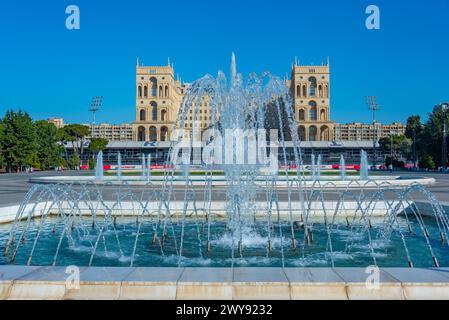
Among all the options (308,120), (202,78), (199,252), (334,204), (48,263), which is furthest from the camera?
(308,120)

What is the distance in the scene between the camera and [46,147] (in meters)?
47.9

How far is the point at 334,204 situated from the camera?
10.7m

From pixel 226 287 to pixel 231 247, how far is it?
121 inches

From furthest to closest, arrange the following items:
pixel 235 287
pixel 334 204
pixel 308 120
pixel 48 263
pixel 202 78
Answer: pixel 308 120
pixel 334 204
pixel 202 78
pixel 48 263
pixel 235 287

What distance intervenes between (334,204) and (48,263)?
22.3 feet

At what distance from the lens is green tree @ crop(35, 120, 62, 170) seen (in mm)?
47188

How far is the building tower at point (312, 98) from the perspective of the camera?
7425 centimetres

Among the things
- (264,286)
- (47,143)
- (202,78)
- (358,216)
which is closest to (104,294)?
(264,286)

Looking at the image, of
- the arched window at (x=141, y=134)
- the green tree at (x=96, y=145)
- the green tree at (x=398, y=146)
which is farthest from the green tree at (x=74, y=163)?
the green tree at (x=398, y=146)

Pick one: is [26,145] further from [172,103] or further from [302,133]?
[302,133]

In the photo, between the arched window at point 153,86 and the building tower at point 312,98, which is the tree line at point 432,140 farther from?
the arched window at point 153,86

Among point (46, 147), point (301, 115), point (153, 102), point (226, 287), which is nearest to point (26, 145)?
point (46, 147)

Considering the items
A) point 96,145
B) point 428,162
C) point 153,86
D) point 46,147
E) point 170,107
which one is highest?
point 153,86
